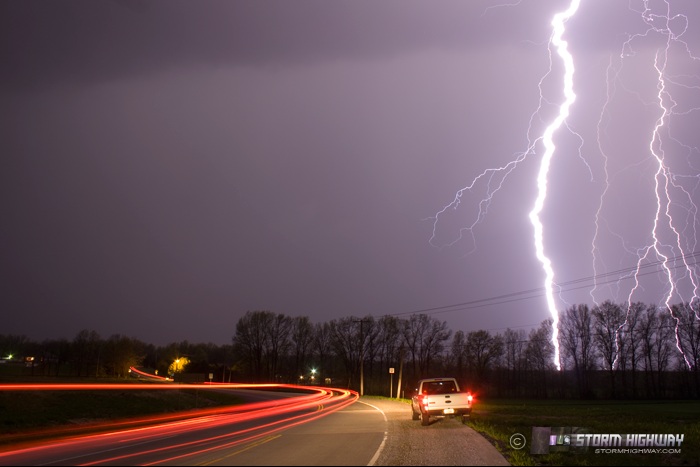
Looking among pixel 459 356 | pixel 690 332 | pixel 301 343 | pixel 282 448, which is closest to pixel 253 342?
pixel 301 343

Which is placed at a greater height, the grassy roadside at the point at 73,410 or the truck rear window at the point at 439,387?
the truck rear window at the point at 439,387

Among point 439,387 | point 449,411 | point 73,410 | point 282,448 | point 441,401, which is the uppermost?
point 439,387

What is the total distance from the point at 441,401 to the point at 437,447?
6.92 meters

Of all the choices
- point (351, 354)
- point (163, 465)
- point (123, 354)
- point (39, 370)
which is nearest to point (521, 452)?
point (163, 465)

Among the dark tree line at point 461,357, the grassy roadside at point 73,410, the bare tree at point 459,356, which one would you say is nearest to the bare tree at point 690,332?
the dark tree line at point 461,357

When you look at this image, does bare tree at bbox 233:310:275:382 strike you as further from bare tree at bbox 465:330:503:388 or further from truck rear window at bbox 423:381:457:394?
truck rear window at bbox 423:381:457:394

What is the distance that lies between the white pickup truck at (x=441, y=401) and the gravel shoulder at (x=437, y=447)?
2.02 feet

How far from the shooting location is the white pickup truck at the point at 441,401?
20.7 m

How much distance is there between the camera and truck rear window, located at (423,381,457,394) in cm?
2166

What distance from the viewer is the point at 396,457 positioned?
40.1 ft

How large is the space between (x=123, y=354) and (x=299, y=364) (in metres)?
35.8

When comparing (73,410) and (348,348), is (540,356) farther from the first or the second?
(73,410)

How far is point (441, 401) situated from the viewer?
2088cm

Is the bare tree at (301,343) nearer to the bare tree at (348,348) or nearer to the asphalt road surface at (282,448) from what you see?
the bare tree at (348,348)
